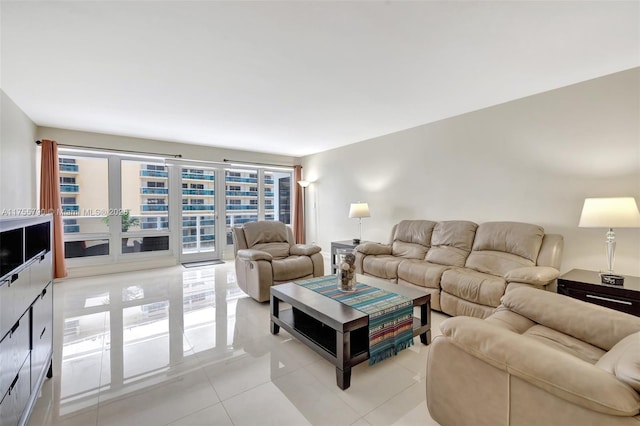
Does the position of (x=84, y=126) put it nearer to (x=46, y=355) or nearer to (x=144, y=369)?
(x=46, y=355)

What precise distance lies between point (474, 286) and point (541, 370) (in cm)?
175

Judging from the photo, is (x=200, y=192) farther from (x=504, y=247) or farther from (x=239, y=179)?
(x=504, y=247)

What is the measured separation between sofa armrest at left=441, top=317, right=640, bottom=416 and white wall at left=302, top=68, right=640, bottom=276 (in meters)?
2.44

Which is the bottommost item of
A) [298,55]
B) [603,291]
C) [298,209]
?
[603,291]

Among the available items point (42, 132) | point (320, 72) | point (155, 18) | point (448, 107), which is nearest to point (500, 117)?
point (448, 107)

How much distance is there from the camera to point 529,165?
10.4 feet

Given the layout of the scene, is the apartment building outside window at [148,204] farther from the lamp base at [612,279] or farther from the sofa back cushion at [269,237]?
the lamp base at [612,279]

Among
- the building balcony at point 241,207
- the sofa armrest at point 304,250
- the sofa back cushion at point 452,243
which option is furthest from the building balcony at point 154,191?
the sofa back cushion at point 452,243

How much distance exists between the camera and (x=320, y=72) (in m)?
2.55

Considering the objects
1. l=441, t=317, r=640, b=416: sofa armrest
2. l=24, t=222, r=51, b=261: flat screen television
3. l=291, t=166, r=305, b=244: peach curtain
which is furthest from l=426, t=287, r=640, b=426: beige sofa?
l=291, t=166, r=305, b=244: peach curtain

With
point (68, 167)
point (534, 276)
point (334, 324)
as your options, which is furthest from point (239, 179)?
point (534, 276)

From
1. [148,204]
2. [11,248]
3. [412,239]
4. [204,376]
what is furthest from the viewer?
[148,204]

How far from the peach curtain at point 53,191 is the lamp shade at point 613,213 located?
640 cm

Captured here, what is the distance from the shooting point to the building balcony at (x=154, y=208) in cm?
522
